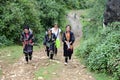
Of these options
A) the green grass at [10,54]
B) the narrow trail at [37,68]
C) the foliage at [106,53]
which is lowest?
the green grass at [10,54]

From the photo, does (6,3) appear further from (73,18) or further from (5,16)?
(73,18)

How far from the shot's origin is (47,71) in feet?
40.5

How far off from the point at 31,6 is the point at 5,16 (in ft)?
10.4

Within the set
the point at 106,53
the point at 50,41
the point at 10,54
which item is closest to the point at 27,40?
the point at 50,41

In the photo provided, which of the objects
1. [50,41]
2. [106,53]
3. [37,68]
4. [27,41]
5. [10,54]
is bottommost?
[10,54]

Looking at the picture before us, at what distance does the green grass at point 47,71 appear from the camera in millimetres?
11652

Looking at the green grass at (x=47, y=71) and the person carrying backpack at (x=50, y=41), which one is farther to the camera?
the person carrying backpack at (x=50, y=41)

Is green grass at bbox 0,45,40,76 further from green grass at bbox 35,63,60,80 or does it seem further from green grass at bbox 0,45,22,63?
green grass at bbox 35,63,60,80

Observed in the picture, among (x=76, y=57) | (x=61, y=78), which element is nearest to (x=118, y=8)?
(x=76, y=57)

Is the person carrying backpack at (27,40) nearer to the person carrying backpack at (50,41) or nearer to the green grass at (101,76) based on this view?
the person carrying backpack at (50,41)

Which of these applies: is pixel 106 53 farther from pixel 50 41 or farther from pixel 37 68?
pixel 37 68

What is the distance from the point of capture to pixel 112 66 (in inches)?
453

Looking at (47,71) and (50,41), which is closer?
(47,71)

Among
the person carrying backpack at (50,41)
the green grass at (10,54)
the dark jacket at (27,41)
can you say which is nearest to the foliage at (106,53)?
the person carrying backpack at (50,41)
